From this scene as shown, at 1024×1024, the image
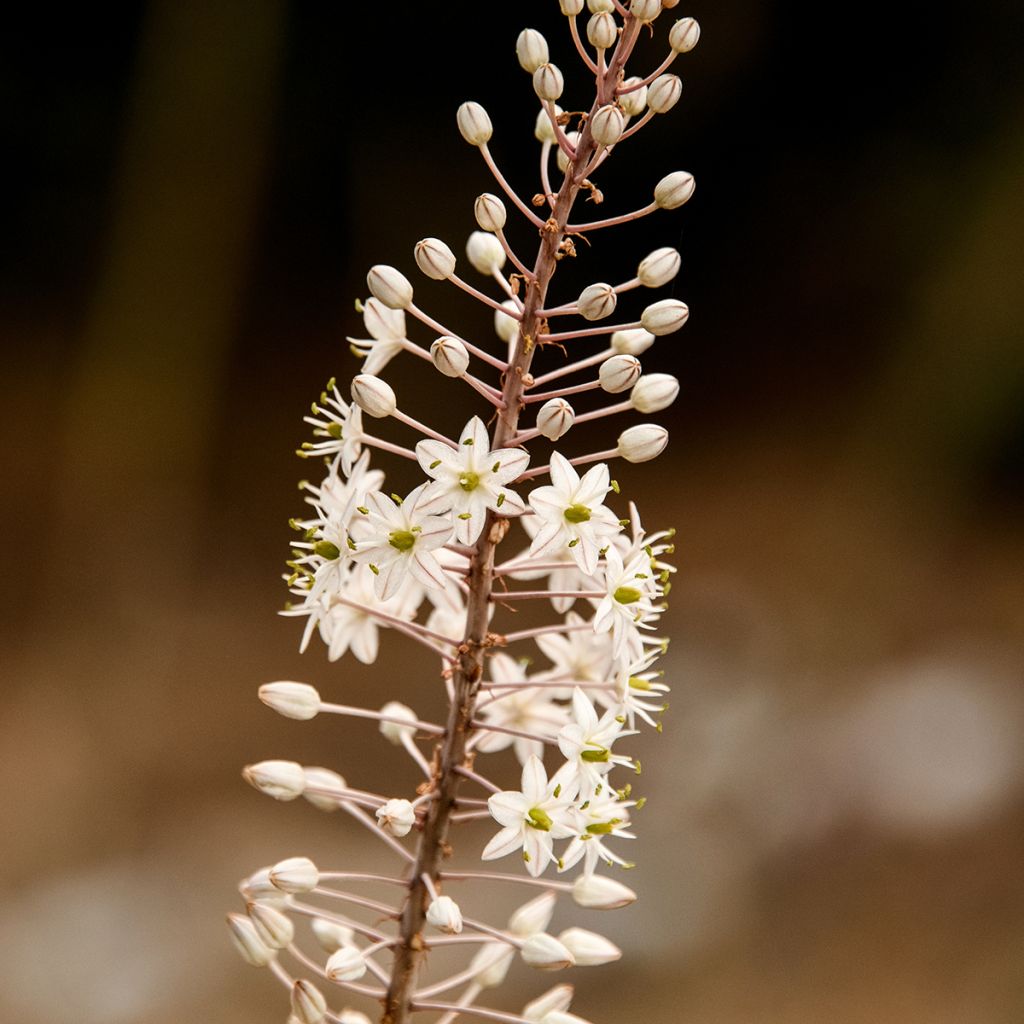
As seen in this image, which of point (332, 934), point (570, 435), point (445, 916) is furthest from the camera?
point (570, 435)

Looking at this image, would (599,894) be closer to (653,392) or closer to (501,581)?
(501,581)


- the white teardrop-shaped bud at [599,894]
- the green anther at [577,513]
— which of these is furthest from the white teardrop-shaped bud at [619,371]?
the white teardrop-shaped bud at [599,894]

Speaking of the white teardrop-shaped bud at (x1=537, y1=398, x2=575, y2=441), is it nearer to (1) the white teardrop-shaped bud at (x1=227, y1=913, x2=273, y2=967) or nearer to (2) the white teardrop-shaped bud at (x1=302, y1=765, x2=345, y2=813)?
(2) the white teardrop-shaped bud at (x1=302, y1=765, x2=345, y2=813)

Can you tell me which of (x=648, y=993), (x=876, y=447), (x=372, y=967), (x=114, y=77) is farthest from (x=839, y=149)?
(x=372, y=967)

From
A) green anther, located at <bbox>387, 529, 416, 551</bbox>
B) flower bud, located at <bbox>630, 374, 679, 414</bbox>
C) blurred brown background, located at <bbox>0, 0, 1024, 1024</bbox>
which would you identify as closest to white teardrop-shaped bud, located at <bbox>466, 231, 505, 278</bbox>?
flower bud, located at <bbox>630, 374, 679, 414</bbox>

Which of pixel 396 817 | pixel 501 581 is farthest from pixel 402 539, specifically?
pixel 396 817

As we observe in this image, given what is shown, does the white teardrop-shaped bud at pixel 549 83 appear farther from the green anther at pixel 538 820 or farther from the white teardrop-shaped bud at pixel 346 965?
the white teardrop-shaped bud at pixel 346 965
